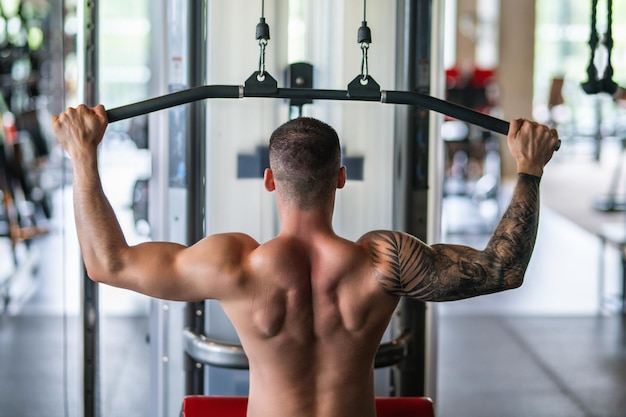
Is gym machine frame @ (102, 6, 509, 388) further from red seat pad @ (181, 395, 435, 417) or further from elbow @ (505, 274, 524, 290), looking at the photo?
red seat pad @ (181, 395, 435, 417)

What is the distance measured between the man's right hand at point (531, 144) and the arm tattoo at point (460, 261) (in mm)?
26

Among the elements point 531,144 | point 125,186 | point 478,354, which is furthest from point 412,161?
point 125,186

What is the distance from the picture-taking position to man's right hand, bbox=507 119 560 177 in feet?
5.90

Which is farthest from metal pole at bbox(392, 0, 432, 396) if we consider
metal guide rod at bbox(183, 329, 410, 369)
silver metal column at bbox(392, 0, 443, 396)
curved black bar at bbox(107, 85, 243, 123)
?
curved black bar at bbox(107, 85, 243, 123)

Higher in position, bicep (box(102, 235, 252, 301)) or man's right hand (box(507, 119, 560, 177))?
man's right hand (box(507, 119, 560, 177))

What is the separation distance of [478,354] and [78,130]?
3.28 meters

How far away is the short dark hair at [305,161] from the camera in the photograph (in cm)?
172

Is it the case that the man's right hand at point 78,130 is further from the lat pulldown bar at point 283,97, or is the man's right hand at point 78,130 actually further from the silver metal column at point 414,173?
the silver metal column at point 414,173

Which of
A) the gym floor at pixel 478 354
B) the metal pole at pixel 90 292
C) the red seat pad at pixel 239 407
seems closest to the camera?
the red seat pad at pixel 239 407

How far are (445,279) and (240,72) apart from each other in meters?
0.98

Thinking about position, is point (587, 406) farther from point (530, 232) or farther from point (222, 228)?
point (530, 232)

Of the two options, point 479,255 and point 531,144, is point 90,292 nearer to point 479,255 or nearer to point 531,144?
point 479,255

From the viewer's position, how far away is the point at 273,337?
176 cm

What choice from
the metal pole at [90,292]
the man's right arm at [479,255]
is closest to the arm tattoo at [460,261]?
the man's right arm at [479,255]
